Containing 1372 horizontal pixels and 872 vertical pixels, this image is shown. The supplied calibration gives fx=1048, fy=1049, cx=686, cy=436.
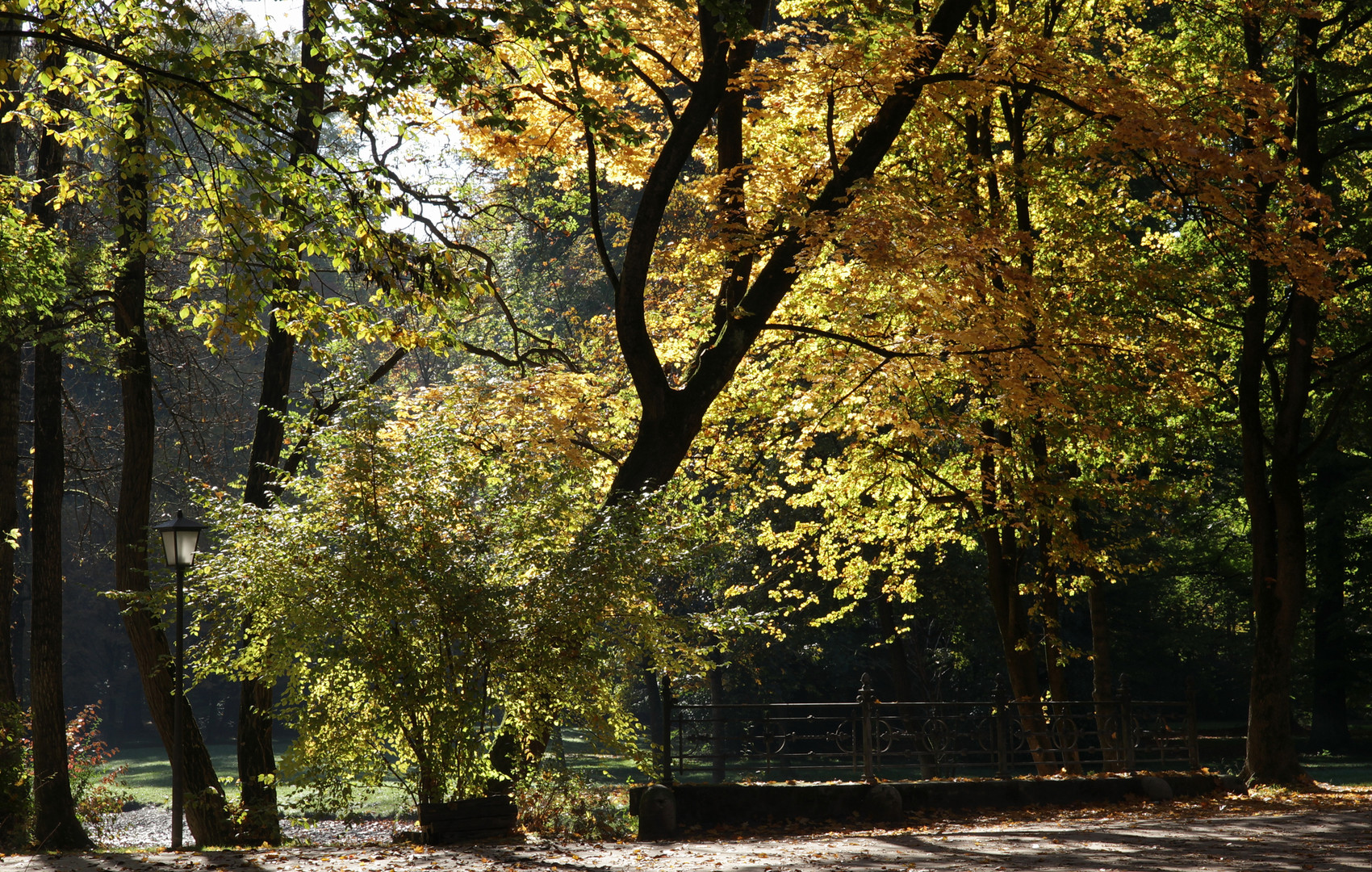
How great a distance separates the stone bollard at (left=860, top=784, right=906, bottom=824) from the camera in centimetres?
1052

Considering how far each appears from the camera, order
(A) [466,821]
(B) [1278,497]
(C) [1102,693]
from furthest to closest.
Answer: (C) [1102,693], (B) [1278,497], (A) [466,821]

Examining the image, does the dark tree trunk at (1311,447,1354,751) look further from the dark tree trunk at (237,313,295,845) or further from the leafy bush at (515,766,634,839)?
the dark tree trunk at (237,313,295,845)

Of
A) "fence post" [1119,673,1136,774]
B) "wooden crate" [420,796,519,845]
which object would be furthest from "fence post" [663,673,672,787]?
"fence post" [1119,673,1136,774]

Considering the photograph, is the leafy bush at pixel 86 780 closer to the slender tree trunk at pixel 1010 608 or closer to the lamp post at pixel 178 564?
the lamp post at pixel 178 564

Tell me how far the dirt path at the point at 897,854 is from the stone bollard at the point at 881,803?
1420 millimetres

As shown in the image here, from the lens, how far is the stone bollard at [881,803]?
10516 millimetres

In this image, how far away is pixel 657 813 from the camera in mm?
9469

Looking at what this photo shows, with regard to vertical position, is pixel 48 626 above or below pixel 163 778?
above

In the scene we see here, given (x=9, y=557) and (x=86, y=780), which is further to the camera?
(x=86, y=780)

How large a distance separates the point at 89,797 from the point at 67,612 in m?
29.8

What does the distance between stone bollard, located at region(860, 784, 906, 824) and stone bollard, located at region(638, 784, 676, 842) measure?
7.16ft

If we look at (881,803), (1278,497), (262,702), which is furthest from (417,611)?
(1278,497)

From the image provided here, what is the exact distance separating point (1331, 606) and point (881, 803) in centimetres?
1963

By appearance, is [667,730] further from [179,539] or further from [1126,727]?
[1126,727]
